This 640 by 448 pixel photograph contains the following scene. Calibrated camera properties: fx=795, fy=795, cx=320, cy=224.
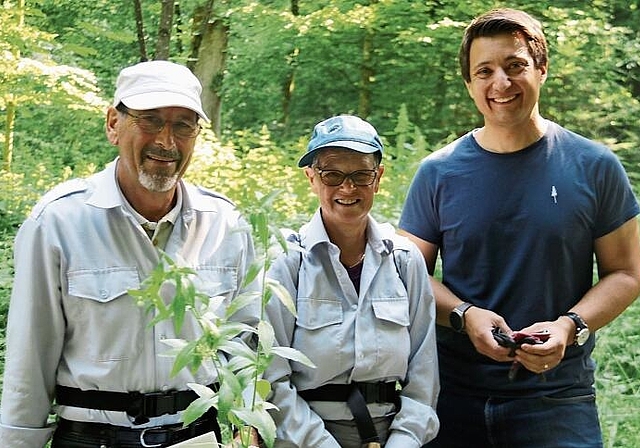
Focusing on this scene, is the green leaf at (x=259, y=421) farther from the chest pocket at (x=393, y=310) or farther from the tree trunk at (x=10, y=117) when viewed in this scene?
the tree trunk at (x=10, y=117)

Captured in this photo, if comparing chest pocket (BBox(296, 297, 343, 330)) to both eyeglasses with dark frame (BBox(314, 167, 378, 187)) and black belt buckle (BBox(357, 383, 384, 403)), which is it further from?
eyeglasses with dark frame (BBox(314, 167, 378, 187))

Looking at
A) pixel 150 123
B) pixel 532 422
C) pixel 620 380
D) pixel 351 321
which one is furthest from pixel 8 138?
pixel 532 422

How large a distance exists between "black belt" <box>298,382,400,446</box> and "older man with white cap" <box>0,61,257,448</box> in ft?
1.17

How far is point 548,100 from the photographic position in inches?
379

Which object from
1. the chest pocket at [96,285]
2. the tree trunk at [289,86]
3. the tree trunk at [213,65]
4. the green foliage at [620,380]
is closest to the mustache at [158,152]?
the chest pocket at [96,285]

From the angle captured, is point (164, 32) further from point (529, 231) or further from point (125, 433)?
point (125, 433)

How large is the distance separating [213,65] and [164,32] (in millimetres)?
2590

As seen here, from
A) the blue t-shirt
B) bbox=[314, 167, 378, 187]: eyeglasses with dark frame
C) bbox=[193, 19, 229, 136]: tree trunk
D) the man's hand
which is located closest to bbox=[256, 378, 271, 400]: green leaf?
bbox=[314, 167, 378, 187]: eyeglasses with dark frame

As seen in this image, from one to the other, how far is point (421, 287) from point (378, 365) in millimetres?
333

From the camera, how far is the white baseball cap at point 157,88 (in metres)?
2.35

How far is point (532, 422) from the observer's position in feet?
8.88

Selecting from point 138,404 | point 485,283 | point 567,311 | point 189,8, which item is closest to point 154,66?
point 138,404

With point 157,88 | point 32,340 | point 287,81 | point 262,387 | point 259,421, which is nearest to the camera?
point 259,421

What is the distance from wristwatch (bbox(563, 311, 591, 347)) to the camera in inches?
102
